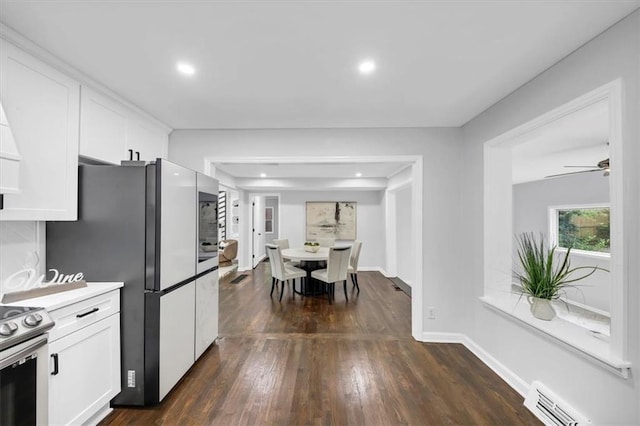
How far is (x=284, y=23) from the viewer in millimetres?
1428

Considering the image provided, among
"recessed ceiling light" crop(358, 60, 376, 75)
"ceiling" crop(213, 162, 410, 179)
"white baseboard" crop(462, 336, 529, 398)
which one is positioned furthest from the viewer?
"ceiling" crop(213, 162, 410, 179)

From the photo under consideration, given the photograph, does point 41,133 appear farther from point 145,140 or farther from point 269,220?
point 269,220

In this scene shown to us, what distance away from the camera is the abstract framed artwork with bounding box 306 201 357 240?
7.11m

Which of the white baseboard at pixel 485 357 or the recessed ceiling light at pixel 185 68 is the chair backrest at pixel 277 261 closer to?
the white baseboard at pixel 485 357

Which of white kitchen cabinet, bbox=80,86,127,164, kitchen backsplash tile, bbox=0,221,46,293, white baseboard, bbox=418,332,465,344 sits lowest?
white baseboard, bbox=418,332,465,344

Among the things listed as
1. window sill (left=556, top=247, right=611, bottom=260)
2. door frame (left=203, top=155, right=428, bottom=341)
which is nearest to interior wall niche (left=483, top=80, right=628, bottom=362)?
door frame (left=203, top=155, right=428, bottom=341)

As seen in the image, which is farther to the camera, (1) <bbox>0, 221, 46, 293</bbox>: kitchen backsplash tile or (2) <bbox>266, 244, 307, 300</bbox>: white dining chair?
(2) <bbox>266, 244, 307, 300</bbox>: white dining chair

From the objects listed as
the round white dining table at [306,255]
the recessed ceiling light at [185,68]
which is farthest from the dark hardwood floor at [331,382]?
the recessed ceiling light at [185,68]

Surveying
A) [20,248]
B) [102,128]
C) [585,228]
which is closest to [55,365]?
[20,248]

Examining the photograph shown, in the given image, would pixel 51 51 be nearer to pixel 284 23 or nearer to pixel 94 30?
pixel 94 30

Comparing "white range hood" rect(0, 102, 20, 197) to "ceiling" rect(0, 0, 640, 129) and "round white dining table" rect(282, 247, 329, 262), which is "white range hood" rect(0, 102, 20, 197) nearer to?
"ceiling" rect(0, 0, 640, 129)

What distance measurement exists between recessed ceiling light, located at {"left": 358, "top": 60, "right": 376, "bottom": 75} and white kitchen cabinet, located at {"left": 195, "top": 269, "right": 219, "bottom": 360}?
7.40 ft

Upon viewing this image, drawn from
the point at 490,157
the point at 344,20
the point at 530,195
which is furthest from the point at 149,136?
the point at 530,195

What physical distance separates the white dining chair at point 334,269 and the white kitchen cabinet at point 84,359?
2.99 metres
